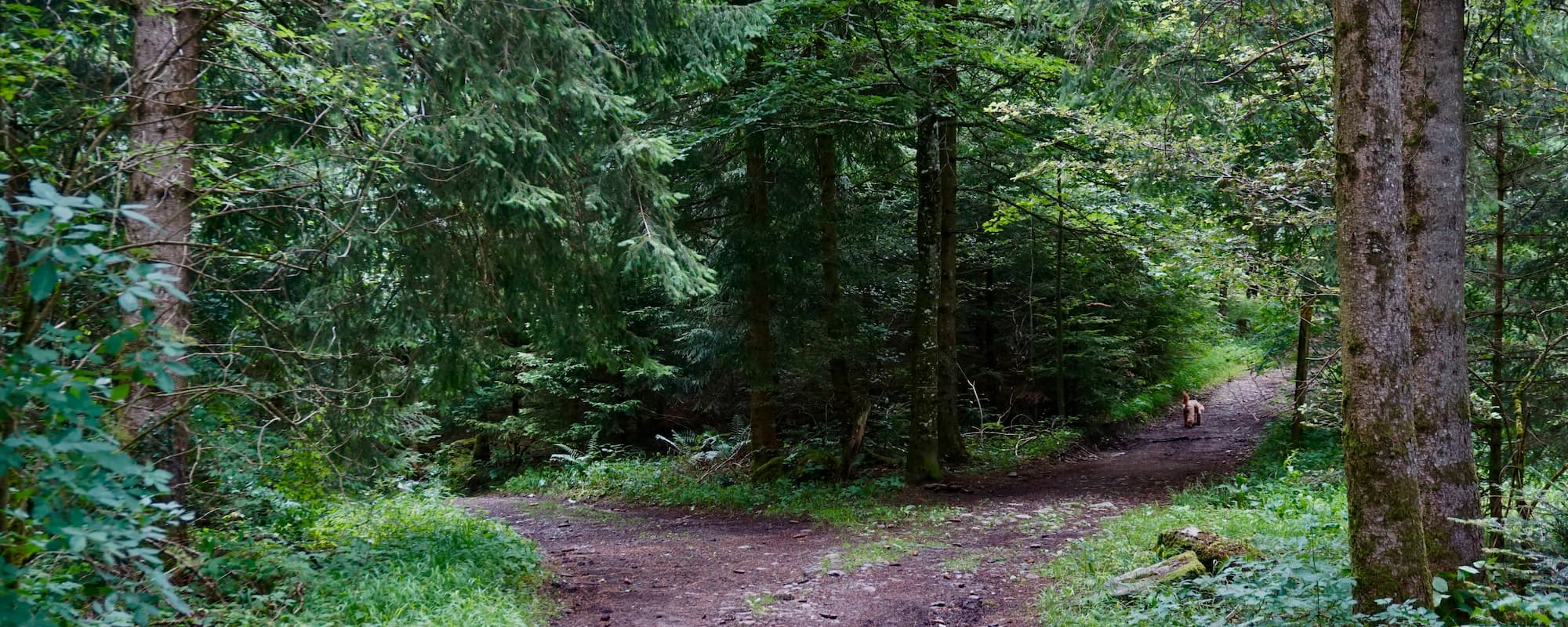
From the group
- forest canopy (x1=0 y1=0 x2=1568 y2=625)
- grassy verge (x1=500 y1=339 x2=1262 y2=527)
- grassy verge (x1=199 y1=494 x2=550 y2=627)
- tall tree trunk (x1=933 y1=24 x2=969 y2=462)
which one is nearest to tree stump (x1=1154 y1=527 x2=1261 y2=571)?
forest canopy (x1=0 y1=0 x2=1568 y2=625)

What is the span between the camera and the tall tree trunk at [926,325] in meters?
12.0

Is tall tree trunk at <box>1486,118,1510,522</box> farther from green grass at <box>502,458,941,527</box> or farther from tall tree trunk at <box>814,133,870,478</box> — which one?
tall tree trunk at <box>814,133,870,478</box>

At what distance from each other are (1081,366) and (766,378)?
688cm

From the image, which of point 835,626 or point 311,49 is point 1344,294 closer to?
point 835,626

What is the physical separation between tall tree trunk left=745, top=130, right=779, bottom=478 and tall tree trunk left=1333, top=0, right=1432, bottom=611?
8.27 metres

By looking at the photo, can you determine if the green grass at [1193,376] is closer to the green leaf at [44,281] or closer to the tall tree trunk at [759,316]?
the tall tree trunk at [759,316]

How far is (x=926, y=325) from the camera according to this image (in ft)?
39.6

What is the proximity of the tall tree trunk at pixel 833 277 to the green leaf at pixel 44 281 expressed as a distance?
10678mm

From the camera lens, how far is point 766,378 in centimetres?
1314

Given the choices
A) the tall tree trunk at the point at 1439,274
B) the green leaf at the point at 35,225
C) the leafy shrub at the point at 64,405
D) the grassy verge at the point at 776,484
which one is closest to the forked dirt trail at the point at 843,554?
the grassy verge at the point at 776,484

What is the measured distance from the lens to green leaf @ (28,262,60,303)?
2439mm

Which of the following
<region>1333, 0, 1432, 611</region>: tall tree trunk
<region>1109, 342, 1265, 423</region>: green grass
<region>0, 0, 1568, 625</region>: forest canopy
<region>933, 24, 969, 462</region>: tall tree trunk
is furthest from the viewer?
<region>1109, 342, 1265, 423</region>: green grass

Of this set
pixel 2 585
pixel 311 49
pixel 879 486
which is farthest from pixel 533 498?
pixel 2 585

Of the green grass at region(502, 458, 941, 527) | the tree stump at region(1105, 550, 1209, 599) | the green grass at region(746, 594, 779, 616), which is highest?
the tree stump at region(1105, 550, 1209, 599)
